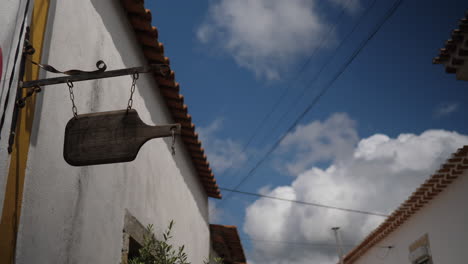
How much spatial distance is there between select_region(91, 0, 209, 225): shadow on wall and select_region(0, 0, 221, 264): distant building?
1 cm

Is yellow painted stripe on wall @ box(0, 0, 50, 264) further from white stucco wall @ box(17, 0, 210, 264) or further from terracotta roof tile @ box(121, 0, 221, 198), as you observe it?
terracotta roof tile @ box(121, 0, 221, 198)

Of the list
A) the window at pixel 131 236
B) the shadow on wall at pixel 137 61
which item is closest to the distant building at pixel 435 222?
the shadow on wall at pixel 137 61

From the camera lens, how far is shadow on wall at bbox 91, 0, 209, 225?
473 centimetres

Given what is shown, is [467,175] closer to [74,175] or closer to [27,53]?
[74,175]

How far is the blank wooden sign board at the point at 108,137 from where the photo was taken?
114 inches

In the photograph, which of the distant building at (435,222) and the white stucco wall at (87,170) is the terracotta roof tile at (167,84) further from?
the distant building at (435,222)

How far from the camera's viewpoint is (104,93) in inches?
174

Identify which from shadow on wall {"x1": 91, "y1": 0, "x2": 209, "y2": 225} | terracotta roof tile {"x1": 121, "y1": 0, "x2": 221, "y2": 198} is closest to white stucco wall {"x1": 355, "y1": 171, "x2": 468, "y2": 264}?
terracotta roof tile {"x1": 121, "y1": 0, "x2": 221, "y2": 198}

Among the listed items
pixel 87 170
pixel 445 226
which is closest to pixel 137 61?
pixel 87 170

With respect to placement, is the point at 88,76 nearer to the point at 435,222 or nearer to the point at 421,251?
the point at 435,222

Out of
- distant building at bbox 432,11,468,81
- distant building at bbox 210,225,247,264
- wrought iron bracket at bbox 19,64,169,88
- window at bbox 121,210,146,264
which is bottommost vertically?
window at bbox 121,210,146,264

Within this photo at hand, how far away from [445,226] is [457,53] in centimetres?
414

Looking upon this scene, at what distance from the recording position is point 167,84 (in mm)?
6172

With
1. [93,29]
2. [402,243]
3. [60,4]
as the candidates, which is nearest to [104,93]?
[93,29]
